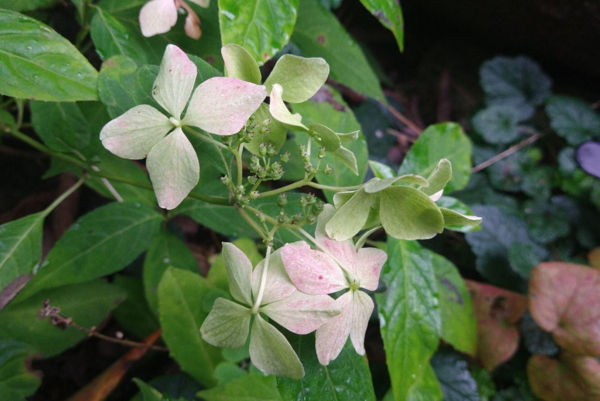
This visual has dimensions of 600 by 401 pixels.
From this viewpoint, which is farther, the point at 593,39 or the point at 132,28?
the point at 593,39

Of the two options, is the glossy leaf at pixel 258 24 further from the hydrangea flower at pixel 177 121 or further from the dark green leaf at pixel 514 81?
the dark green leaf at pixel 514 81

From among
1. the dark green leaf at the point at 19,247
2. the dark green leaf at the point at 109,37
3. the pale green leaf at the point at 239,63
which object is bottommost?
the dark green leaf at the point at 19,247

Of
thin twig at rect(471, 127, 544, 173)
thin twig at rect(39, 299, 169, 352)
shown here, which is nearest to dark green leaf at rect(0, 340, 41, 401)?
thin twig at rect(39, 299, 169, 352)

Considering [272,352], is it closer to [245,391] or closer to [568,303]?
[245,391]

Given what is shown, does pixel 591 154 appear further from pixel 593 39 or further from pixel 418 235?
pixel 418 235

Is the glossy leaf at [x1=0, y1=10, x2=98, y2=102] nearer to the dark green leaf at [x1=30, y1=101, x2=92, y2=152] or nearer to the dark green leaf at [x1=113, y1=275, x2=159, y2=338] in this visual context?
the dark green leaf at [x1=30, y1=101, x2=92, y2=152]

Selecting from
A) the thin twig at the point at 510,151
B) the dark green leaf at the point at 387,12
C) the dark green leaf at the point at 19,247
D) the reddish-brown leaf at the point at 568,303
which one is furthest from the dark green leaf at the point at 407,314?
the thin twig at the point at 510,151

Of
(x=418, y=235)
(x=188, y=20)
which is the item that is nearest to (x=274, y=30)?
(x=188, y=20)
